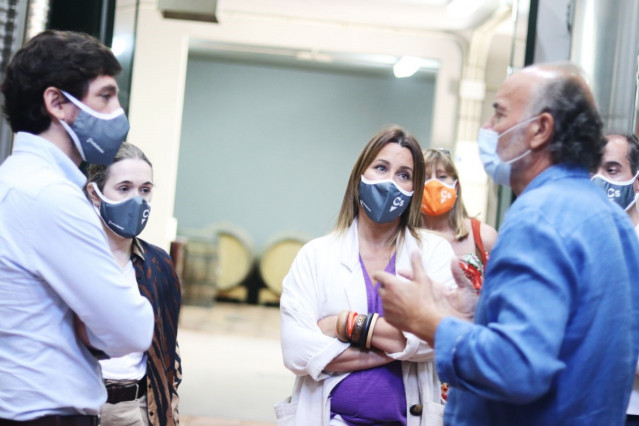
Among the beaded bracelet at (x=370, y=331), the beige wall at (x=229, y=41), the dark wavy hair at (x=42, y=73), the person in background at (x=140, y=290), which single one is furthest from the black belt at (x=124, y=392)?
the beige wall at (x=229, y=41)

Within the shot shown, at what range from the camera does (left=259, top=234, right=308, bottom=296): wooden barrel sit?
12.8 m

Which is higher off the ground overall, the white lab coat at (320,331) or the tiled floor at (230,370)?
the white lab coat at (320,331)

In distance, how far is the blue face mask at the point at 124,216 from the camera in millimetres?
2561

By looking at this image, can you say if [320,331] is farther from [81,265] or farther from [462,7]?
[462,7]

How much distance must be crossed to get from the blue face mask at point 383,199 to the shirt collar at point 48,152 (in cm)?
111

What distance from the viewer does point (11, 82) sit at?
1817 millimetres

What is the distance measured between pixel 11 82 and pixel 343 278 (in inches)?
46.7

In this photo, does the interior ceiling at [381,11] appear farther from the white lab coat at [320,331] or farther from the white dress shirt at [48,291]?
the white dress shirt at [48,291]

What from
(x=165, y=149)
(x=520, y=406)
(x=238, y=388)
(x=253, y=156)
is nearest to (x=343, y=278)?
(x=520, y=406)

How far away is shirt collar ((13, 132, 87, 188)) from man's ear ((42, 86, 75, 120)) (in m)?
0.07

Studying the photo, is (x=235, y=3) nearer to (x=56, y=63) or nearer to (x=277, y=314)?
(x=277, y=314)

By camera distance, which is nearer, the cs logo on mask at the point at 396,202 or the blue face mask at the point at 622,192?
the cs logo on mask at the point at 396,202

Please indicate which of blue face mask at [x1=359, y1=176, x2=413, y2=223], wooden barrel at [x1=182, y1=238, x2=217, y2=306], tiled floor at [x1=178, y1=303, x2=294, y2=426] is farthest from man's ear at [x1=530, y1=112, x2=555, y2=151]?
wooden barrel at [x1=182, y1=238, x2=217, y2=306]

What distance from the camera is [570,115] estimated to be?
5.30ft
